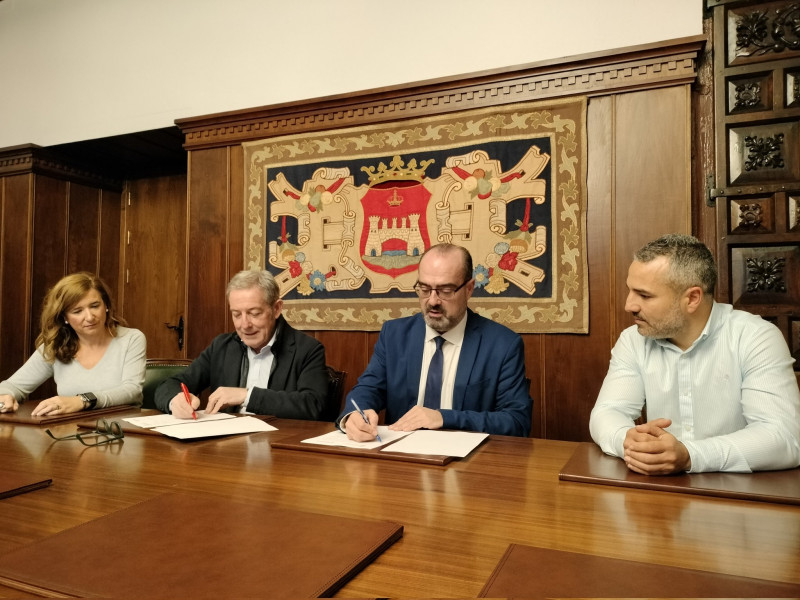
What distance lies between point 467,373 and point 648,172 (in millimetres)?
1489

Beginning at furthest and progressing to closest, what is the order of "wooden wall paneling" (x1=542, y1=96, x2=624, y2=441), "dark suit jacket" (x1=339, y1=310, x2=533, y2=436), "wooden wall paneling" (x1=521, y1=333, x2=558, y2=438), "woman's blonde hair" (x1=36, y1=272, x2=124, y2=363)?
"wooden wall paneling" (x1=521, y1=333, x2=558, y2=438) < "wooden wall paneling" (x1=542, y1=96, x2=624, y2=441) < "woman's blonde hair" (x1=36, y1=272, x2=124, y2=363) < "dark suit jacket" (x1=339, y1=310, x2=533, y2=436)

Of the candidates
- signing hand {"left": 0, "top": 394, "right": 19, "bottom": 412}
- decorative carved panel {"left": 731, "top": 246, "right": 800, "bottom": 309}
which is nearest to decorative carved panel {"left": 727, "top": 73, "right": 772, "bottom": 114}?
decorative carved panel {"left": 731, "top": 246, "right": 800, "bottom": 309}

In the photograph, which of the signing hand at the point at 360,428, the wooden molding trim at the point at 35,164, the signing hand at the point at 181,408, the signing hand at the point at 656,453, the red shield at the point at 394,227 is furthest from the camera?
the wooden molding trim at the point at 35,164

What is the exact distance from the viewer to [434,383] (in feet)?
7.21

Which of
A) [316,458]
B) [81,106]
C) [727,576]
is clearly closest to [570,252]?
[316,458]

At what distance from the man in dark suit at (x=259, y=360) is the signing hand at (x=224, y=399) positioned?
0.07ft

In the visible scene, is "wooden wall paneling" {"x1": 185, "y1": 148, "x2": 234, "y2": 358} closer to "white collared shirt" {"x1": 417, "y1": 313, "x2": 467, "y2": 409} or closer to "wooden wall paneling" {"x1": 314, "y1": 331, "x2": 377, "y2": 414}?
"wooden wall paneling" {"x1": 314, "y1": 331, "x2": 377, "y2": 414}

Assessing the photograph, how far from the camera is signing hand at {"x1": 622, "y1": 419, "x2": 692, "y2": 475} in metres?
1.18

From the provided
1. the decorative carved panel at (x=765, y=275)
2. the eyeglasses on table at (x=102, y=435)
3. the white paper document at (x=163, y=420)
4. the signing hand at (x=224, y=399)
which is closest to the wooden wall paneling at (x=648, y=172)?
the decorative carved panel at (x=765, y=275)

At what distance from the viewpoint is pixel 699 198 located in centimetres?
277

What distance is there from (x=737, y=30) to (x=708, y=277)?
1.65 m

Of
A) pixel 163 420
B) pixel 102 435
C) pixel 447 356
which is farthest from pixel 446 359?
pixel 102 435

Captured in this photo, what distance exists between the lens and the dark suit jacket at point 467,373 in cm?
212

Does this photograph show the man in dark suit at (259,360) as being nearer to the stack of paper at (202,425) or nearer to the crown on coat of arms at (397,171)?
the stack of paper at (202,425)
